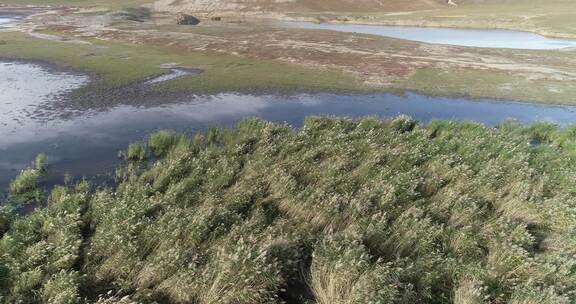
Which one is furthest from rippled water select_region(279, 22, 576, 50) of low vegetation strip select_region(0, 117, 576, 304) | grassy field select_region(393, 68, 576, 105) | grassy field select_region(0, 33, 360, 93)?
low vegetation strip select_region(0, 117, 576, 304)

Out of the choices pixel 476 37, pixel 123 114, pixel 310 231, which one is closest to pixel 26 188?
pixel 123 114

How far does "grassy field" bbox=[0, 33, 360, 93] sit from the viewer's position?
29.7 metres

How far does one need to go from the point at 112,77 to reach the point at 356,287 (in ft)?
90.4

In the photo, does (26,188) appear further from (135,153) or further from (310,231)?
(310,231)

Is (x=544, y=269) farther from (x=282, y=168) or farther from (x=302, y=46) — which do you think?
(x=302, y=46)

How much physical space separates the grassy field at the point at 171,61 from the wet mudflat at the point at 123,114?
2.22 m

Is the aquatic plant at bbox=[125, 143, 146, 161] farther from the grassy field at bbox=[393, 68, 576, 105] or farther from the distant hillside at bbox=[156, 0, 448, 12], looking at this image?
the distant hillside at bbox=[156, 0, 448, 12]

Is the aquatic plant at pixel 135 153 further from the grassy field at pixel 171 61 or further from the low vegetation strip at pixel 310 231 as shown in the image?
the grassy field at pixel 171 61

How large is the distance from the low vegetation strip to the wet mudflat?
151 inches

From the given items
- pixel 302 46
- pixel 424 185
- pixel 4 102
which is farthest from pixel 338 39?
pixel 424 185

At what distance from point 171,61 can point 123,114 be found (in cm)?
1563

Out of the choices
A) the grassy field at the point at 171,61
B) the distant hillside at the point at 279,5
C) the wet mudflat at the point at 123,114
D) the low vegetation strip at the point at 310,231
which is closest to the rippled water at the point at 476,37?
the distant hillside at the point at 279,5

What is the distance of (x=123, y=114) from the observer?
22.2 metres

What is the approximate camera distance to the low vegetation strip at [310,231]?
315 inches
